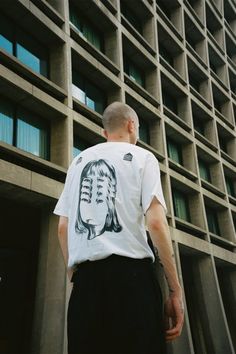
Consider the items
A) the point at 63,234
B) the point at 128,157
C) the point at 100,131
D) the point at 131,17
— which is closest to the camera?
the point at 128,157

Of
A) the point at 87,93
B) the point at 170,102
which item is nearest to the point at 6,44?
the point at 87,93

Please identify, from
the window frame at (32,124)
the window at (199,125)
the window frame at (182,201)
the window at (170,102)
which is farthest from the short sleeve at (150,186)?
the window at (199,125)

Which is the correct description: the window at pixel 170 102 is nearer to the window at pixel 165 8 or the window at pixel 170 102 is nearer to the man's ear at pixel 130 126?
the window at pixel 165 8

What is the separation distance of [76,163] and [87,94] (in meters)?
16.1

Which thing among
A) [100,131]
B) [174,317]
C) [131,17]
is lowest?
[174,317]

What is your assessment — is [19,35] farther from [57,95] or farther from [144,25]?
[144,25]

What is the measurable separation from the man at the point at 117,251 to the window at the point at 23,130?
11.5m

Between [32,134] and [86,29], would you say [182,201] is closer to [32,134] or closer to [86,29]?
[86,29]

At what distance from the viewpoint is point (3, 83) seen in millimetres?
12906

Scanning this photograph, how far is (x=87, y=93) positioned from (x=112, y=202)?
16.5 metres

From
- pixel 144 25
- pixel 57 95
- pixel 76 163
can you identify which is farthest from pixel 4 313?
pixel 144 25

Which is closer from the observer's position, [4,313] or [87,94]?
[4,313]

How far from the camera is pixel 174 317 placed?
2312mm

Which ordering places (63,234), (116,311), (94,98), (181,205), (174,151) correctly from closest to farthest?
(116,311), (63,234), (94,98), (181,205), (174,151)
